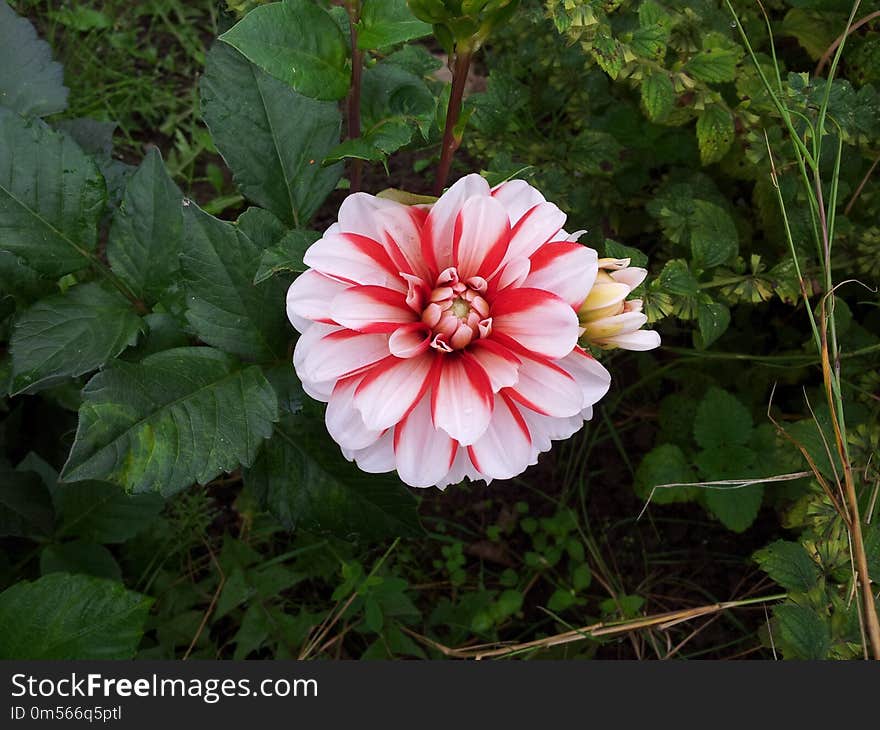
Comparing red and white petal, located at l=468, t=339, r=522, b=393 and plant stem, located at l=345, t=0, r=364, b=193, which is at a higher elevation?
plant stem, located at l=345, t=0, r=364, b=193

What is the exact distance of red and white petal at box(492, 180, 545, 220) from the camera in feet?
2.54

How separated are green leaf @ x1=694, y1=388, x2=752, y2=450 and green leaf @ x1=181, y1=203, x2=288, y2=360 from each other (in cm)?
84

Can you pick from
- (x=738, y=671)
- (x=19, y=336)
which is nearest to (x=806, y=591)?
(x=738, y=671)

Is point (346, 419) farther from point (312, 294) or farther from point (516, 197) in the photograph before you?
point (516, 197)

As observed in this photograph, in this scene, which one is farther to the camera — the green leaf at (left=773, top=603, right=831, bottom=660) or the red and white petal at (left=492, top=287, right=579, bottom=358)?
the green leaf at (left=773, top=603, right=831, bottom=660)

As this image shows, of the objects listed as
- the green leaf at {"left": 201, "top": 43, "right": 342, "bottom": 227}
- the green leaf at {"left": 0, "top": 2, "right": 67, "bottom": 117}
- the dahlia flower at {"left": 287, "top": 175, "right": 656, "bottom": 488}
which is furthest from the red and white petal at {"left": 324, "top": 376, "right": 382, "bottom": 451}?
the green leaf at {"left": 0, "top": 2, "right": 67, "bottom": 117}

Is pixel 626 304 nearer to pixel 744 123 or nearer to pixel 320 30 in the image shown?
pixel 320 30

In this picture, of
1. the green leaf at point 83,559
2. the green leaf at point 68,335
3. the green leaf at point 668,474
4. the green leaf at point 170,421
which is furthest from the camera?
the green leaf at point 668,474

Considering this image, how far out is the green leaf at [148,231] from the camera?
1003 millimetres

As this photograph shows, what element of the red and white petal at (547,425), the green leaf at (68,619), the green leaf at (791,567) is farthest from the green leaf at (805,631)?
the green leaf at (68,619)

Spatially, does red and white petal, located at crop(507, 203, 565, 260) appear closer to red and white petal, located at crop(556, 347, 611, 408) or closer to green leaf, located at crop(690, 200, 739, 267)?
red and white petal, located at crop(556, 347, 611, 408)

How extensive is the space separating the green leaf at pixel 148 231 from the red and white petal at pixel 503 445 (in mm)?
515

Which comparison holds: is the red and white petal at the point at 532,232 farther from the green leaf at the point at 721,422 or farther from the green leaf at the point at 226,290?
the green leaf at the point at 721,422

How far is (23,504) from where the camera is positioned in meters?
1.20
